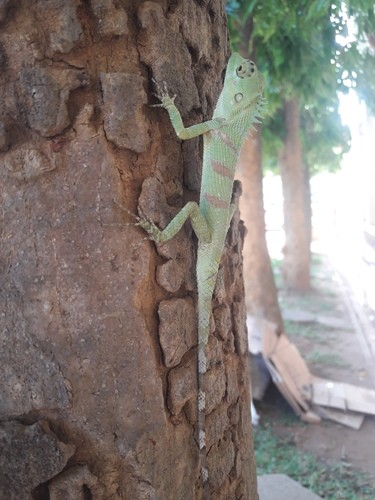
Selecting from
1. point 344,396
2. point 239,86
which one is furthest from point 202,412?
point 344,396

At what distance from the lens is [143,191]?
1.55m

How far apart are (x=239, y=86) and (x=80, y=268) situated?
113 cm

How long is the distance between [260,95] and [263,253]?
15.2 ft

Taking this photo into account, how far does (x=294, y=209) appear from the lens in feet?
32.1

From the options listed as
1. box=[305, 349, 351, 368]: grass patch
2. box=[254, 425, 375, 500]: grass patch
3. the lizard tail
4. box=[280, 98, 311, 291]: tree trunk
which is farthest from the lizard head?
box=[280, 98, 311, 291]: tree trunk

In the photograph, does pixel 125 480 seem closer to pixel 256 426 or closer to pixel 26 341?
pixel 26 341

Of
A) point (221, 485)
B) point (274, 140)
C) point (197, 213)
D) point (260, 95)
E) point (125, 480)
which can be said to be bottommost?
point (221, 485)

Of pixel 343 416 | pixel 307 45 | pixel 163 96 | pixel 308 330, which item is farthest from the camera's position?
pixel 308 330

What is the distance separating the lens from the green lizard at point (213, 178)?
167cm

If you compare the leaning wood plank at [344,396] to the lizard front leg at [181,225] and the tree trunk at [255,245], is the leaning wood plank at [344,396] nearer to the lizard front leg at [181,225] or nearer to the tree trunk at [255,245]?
the tree trunk at [255,245]

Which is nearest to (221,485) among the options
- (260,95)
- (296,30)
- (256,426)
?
(260,95)

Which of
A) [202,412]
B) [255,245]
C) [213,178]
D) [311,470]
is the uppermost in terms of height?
[213,178]

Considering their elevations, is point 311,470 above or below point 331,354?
below

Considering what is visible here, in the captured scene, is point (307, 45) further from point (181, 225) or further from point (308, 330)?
point (308, 330)
